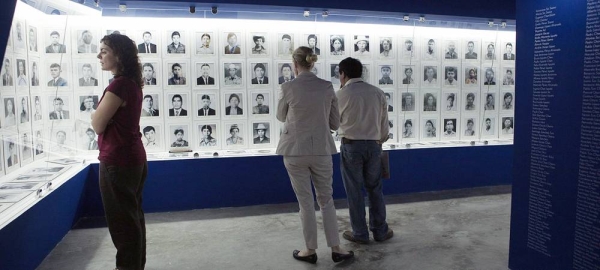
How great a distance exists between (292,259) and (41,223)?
1972mm

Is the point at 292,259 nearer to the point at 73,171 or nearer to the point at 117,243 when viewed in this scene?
the point at 117,243

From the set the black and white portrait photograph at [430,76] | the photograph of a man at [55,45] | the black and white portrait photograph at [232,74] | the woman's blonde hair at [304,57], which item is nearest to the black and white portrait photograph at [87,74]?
the photograph of a man at [55,45]

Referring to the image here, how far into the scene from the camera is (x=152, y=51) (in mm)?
5547

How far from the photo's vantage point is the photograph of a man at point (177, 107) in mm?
5664

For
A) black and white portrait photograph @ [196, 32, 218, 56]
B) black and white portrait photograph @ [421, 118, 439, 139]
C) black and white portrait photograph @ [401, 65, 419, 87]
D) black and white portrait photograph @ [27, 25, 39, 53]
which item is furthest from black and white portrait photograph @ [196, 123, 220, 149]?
black and white portrait photograph @ [421, 118, 439, 139]

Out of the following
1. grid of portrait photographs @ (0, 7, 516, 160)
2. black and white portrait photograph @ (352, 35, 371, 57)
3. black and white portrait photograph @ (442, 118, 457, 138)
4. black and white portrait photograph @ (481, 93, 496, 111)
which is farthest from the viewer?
black and white portrait photograph @ (481, 93, 496, 111)

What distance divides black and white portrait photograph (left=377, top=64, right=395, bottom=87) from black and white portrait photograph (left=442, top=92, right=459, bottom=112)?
849 millimetres

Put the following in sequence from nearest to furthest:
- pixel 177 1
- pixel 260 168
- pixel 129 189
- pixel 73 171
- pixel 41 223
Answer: pixel 129 189 → pixel 41 223 → pixel 73 171 → pixel 177 1 → pixel 260 168

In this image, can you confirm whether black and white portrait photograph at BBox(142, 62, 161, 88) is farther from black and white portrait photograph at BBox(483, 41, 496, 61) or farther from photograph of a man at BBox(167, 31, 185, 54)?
black and white portrait photograph at BBox(483, 41, 496, 61)

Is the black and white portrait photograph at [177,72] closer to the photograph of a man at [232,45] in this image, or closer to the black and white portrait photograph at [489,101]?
the photograph of a man at [232,45]

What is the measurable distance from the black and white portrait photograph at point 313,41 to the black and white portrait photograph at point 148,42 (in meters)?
1.71

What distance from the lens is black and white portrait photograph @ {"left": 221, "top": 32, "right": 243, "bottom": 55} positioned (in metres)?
5.74

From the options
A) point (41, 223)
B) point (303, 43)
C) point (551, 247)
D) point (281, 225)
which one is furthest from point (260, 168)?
point (551, 247)

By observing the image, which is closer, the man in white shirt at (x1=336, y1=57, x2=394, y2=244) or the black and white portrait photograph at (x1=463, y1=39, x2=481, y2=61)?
the man in white shirt at (x1=336, y1=57, x2=394, y2=244)
